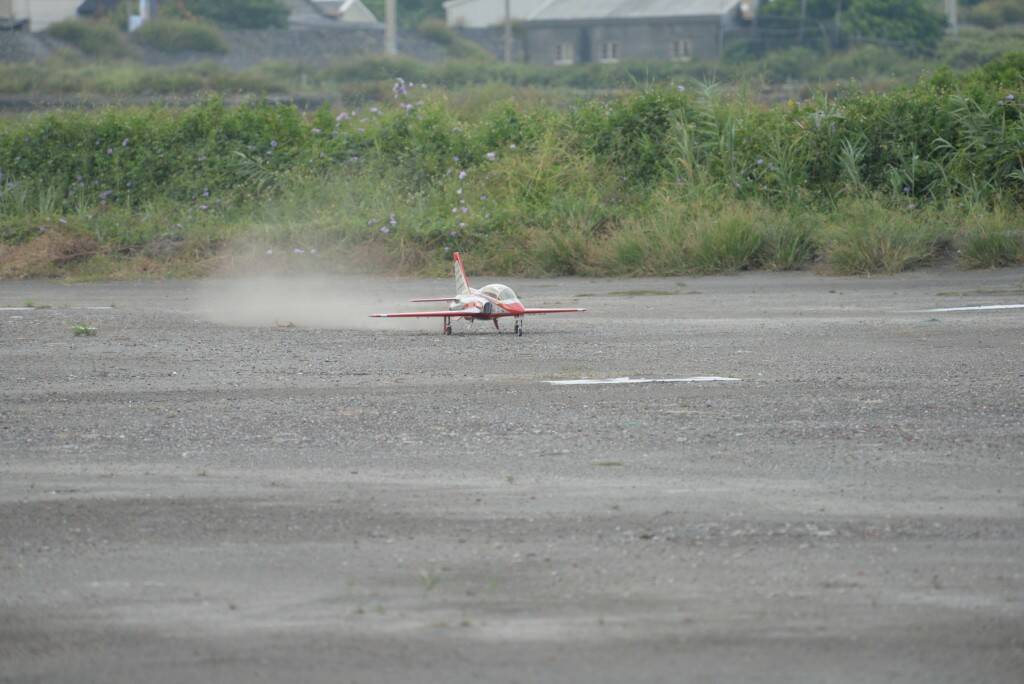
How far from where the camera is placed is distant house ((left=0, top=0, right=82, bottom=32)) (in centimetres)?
6878

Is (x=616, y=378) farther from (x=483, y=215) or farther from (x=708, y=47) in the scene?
(x=708, y=47)

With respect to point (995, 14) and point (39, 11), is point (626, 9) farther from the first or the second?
point (39, 11)

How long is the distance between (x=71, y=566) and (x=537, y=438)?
3.07 metres

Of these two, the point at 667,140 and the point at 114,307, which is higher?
the point at 667,140

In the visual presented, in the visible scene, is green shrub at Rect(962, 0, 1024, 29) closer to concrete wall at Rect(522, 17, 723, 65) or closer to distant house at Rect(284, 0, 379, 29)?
concrete wall at Rect(522, 17, 723, 65)

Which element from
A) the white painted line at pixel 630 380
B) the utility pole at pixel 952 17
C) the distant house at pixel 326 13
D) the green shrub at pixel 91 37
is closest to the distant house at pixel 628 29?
the utility pole at pixel 952 17

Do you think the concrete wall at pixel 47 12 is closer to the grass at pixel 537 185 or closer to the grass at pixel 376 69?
the grass at pixel 376 69

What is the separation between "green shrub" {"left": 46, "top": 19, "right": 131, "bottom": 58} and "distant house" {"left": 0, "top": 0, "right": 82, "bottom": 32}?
1.37m

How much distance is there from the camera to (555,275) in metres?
19.1

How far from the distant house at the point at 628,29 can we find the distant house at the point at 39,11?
2765 centimetres

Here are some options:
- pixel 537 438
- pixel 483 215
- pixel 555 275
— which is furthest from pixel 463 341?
pixel 483 215

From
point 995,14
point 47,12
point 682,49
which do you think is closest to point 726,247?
point 682,49

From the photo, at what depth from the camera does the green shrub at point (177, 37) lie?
247 feet

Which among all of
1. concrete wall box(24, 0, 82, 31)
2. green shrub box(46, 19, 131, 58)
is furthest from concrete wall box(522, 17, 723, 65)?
concrete wall box(24, 0, 82, 31)
